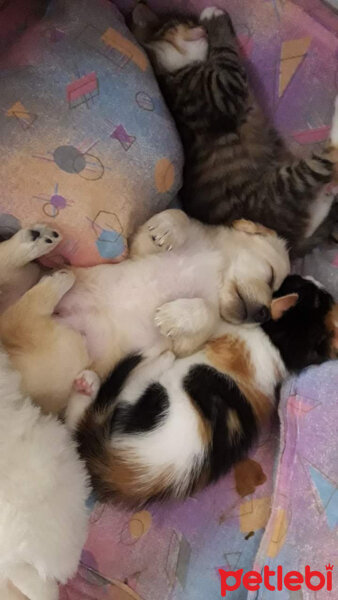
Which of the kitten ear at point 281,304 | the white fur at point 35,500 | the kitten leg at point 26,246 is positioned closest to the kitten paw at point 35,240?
the kitten leg at point 26,246

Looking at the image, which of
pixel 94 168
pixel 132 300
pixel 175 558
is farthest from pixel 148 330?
pixel 175 558

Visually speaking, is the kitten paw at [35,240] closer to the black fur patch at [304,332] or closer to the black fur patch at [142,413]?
the black fur patch at [142,413]

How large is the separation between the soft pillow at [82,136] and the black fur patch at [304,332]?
443 mm

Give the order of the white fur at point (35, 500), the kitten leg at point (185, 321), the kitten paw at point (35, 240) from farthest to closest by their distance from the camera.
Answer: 1. the kitten leg at point (185, 321)
2. the kitten paw at point (35, 240)
3. the white fur at point (35, 500)

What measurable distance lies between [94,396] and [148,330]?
215mm

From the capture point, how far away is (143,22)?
63.4 inches

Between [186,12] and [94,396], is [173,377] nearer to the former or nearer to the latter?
[94,396]

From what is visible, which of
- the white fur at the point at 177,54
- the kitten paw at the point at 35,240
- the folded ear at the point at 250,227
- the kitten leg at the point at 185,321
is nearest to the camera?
the kitten paw at the point at 35,240

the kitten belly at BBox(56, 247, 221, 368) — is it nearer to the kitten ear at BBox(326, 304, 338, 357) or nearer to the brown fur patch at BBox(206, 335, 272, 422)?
the brown fur patch at BBox(206, 335, 272, 422)

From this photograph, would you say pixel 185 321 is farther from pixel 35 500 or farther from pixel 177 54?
pixel 177 54

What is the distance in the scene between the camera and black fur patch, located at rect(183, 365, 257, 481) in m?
1.38

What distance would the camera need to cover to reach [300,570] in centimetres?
136

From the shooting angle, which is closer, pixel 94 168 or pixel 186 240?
pixel 94 168

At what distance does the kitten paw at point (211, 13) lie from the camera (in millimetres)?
1581
